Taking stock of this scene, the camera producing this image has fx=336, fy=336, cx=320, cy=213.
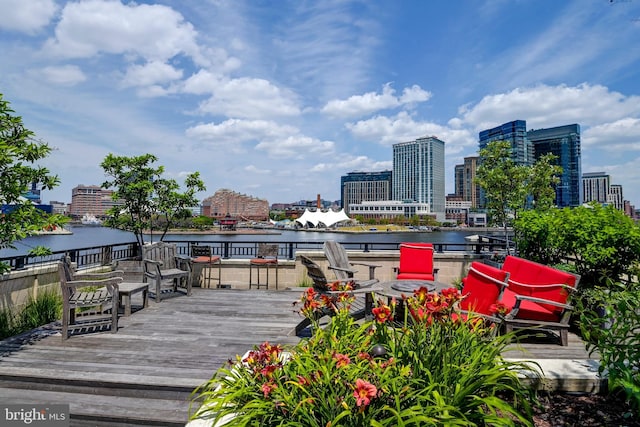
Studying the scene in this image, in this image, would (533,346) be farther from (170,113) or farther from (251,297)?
(170,113)

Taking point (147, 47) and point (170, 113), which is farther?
point (170, 113)

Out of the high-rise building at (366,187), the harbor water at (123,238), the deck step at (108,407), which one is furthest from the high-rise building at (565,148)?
the high-rise building at (366,187)

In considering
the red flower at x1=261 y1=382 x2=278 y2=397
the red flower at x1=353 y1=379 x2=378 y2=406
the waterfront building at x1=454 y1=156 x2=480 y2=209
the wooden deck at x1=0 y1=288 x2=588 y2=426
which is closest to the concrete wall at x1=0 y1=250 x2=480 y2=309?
the wooden deck at x1=0 y1=288 x2=588 y2=426

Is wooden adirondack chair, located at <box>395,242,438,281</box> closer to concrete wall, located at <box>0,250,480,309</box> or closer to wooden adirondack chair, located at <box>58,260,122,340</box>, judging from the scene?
concrete wall, located at <box>0,250,480,309</box>

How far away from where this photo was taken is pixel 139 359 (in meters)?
3.48

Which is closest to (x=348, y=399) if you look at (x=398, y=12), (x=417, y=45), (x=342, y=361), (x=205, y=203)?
(x=342, y=361)

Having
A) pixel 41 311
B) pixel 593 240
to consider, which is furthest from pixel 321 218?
pixel 593 240

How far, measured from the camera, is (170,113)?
11711 millimetres

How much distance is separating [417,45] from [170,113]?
847cm

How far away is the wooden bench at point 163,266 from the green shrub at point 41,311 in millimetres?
1384

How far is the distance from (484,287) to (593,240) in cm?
192

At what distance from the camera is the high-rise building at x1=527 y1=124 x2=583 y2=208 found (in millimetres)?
33750

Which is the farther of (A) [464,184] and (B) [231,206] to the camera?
(A) [464,184]

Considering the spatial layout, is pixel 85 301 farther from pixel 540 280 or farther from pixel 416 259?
pixel 540 280
